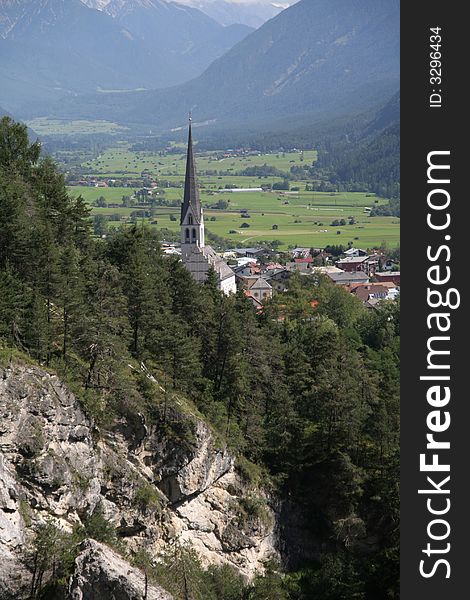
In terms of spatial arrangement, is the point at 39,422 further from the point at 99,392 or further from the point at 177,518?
the point at 177,518

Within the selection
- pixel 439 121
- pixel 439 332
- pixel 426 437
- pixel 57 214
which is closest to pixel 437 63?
pixel 439 121

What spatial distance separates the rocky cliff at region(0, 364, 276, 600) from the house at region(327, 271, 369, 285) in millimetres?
59972

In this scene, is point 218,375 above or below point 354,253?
below

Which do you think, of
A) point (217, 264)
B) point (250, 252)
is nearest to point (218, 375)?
point (217, 264)

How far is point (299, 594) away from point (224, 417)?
21.4 feet

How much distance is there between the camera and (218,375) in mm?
34219

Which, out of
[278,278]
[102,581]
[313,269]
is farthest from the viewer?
[313,269]

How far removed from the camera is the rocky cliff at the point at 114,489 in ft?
75.0

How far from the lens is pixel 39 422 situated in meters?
24.6

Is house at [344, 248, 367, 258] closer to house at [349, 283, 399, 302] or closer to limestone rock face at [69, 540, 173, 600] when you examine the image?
house at [349, 283, 399, 302]

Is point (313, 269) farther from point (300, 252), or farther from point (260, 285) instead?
point (300, 252)

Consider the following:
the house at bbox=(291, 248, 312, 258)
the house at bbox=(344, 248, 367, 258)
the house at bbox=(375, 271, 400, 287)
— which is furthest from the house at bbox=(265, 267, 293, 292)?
the house at bbox=(344, 248, 367, 258)

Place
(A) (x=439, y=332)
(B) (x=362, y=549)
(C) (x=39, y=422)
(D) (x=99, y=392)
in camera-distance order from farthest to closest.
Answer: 1. (B) (x=362, y=549)
2. (D) (x=99, y=392)
3. (C) (x=39, y=422)
4. (A) (x=439, y=332)

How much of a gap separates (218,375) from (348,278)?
59.0 meters
